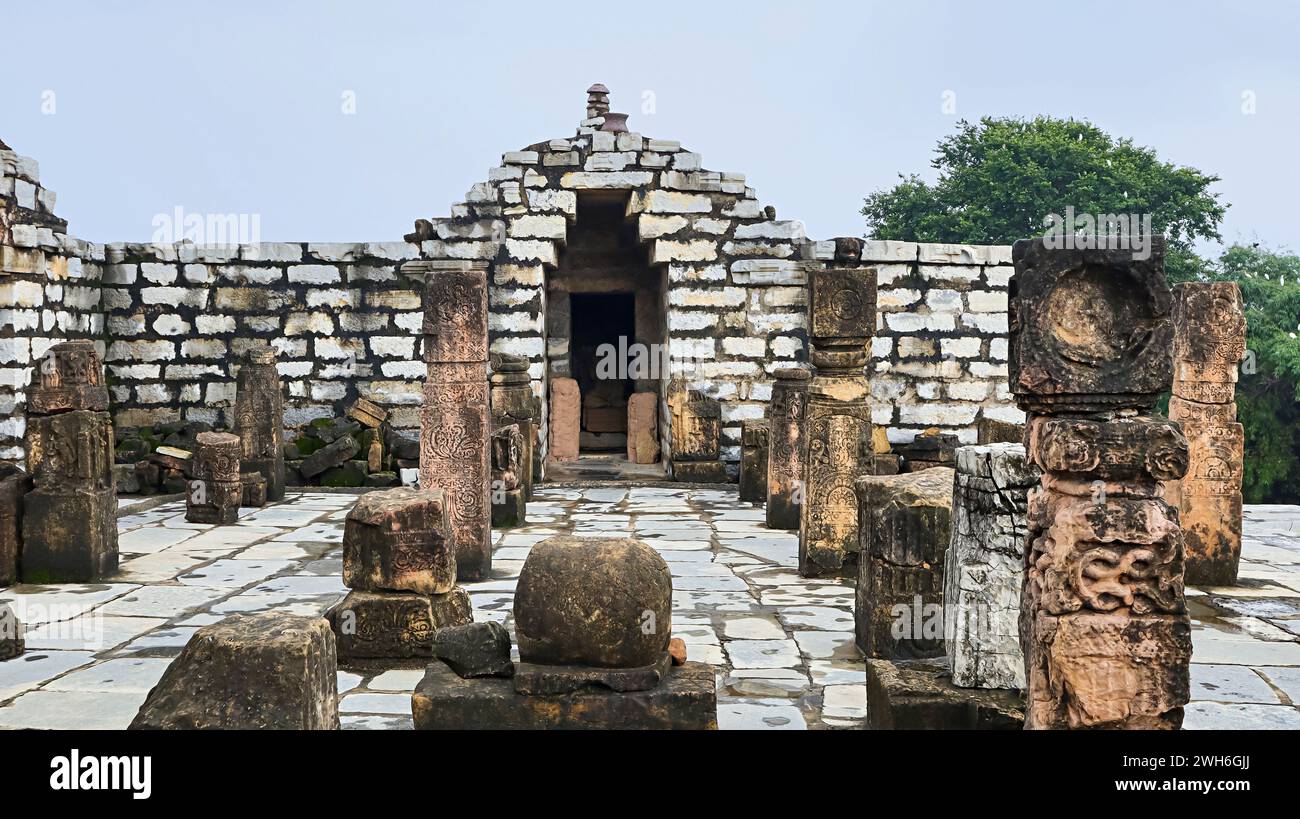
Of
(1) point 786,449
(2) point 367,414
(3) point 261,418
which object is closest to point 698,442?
(1) point 786,449

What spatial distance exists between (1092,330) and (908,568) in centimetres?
255

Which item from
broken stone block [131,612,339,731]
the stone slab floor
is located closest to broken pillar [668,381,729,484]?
the stone slab floor

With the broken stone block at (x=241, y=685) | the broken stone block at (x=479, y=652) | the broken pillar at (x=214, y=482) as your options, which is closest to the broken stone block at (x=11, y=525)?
the broken pillar at (x=214, y=482)

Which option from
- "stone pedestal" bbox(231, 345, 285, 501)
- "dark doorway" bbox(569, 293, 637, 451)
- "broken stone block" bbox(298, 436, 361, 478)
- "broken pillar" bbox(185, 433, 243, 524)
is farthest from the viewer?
"dark doorway" bbox(569, 293, 637, 451)

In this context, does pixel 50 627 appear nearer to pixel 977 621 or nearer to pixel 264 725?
pixel 264 725

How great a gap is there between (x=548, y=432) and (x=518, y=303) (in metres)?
2.26

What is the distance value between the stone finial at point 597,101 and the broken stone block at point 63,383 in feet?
28.4

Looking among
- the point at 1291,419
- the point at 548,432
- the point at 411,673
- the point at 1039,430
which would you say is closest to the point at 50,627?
the point at 411,673

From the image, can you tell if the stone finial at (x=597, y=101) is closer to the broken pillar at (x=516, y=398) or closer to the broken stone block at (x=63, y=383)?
the broken pillar at (x=516, y=398)

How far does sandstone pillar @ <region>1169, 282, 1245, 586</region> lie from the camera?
8641 millimetres

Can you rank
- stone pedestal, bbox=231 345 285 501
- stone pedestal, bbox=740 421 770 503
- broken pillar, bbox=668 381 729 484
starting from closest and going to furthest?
stone pedestal, bbox=231 345 285 501, stone pedestal, bbox=740 421 770 503, broken pillar, bbox=668 381 729 484

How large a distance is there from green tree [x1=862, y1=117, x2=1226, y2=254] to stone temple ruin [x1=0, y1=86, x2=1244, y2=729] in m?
14.3

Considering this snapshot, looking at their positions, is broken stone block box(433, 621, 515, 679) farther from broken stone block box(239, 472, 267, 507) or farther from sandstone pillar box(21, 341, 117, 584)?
broken stone block box(239, 472, 267, 507)

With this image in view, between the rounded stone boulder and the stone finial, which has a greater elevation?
the stone finial
